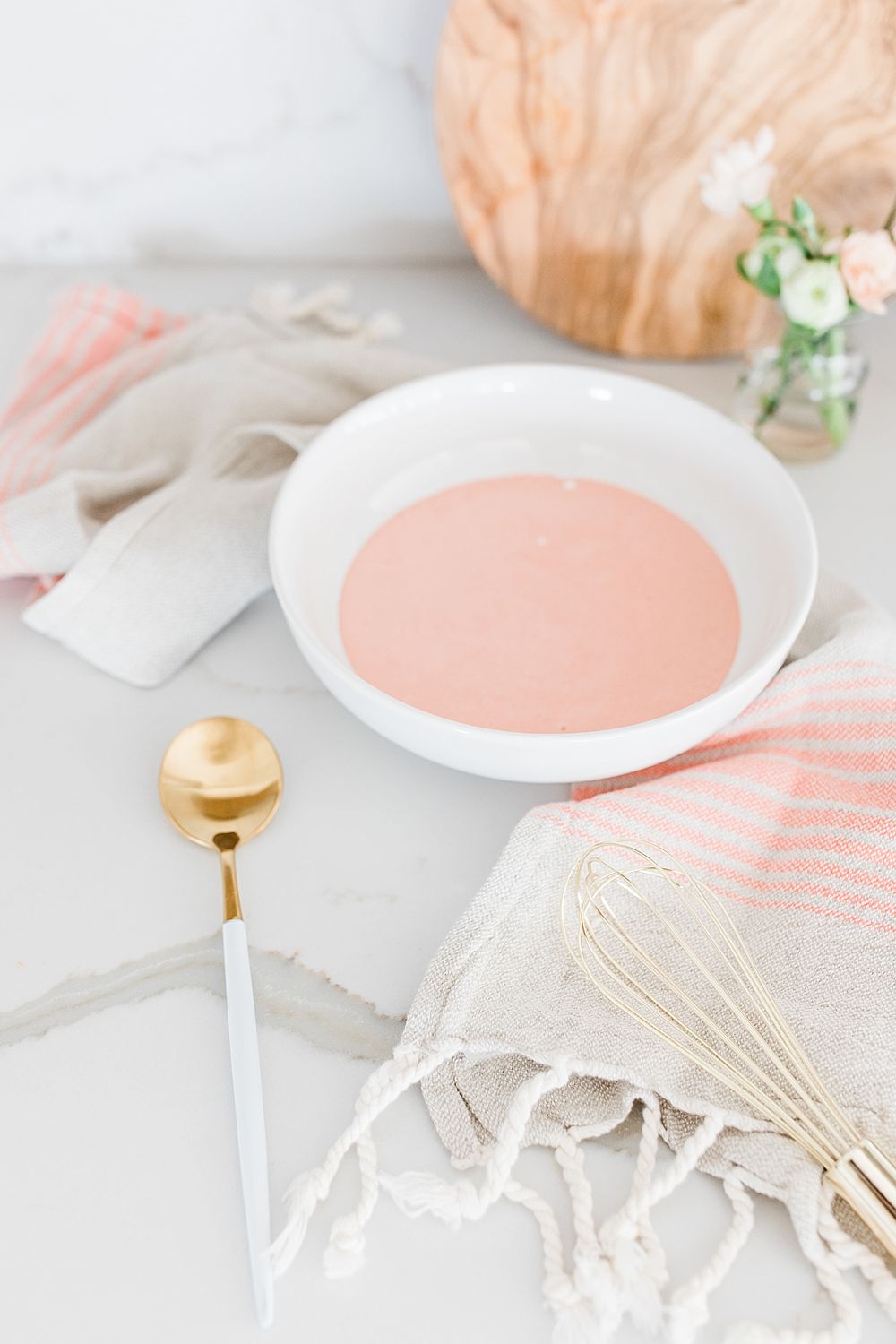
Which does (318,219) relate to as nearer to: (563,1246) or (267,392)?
(267,392)

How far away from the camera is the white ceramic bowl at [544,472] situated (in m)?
0.49

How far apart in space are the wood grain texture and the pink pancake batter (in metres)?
0.20

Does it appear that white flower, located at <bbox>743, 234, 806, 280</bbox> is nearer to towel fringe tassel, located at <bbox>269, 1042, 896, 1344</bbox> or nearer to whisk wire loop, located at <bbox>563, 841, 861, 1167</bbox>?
whisk wire loop, located at <bbox>563, 841, 861, 1167</bbox>

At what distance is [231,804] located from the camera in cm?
55

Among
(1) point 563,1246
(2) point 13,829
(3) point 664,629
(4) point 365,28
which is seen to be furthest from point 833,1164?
(4) point 365,28

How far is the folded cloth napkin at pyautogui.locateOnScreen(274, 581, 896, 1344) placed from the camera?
412mm

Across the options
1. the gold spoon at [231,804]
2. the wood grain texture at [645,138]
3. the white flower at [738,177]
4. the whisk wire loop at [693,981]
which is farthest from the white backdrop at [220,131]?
the whisk wire loop at [693,981]

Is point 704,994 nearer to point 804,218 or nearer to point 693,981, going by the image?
point 693,981

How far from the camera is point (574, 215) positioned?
763 millimetres

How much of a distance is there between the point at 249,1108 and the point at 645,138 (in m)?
0.61

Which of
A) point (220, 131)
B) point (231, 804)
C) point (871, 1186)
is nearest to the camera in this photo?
point (871, 1186)

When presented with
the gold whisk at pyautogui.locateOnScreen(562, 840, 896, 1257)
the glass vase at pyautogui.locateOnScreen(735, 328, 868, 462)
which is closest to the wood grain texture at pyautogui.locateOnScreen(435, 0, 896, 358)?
the glass vase at pyautogui.locateOnScreen(735, 328, 868, 462)

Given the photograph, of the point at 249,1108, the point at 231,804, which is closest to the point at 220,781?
the point at 231,804

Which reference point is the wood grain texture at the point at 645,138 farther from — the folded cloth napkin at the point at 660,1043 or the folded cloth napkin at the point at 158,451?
the folded cloth napkin at the point at 660,1043
